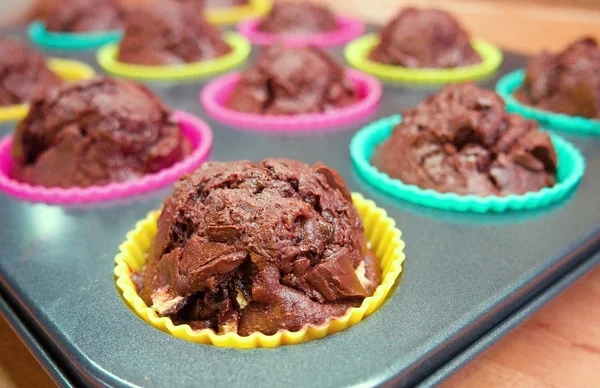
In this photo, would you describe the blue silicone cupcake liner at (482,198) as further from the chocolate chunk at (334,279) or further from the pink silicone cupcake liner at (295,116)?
the chocolate chunk at (334,279)

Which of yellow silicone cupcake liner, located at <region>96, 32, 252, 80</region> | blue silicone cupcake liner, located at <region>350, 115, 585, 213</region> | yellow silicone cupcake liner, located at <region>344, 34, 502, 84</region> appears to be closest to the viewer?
blue silicone cupcake liner, located at <region>350, 115, 585, 213</region>

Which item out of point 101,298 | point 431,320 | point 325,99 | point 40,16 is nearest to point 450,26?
point 325,99

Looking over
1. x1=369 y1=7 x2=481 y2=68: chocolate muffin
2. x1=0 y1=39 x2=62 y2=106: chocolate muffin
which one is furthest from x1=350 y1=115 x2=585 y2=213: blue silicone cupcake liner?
x1=0 y1=39 x2=62 y2=106: chocolate muffin

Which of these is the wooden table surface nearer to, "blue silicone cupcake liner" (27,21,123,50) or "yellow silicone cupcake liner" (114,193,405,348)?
"yellow silicone cupcake liner" (114,193,405,348)

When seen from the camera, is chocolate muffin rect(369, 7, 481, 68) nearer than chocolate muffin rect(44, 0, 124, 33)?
Yes

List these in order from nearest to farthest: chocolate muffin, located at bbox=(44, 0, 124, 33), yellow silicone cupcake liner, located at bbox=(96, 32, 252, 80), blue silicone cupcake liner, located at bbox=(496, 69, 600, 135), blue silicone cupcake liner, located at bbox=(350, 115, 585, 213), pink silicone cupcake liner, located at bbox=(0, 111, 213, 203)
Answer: blue silicone cupcake liner, located at bbox=(350, 115, 585, 213) → pink silicone cupcake liner, located at bbox=(0, 111, 213, 203) → blue silicone cupcake liner, located at bbox=(496, 69, 600, 135) → yellow silicone cupcake liner, located at bbox=(96, 32, 252, 80) → chocolate muffin, located at bbox=(44, 0, 124, 33)

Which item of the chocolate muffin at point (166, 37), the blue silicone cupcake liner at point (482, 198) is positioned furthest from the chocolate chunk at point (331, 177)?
the chocolate muffin at point (166, 37)

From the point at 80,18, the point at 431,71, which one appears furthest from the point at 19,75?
the point at 431,71
